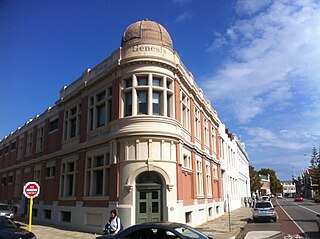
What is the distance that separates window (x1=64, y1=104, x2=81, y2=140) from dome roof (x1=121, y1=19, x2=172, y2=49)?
6833 millimetres

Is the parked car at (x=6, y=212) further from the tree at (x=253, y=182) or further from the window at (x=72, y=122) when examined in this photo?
the tree at (x=253, y=182)

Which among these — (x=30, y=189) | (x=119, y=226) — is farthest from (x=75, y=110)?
(x=119, y=226)

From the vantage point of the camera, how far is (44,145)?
2866 centimetres

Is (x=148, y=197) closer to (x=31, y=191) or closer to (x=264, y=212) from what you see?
(x=31, y=191)

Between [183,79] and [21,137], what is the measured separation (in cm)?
2375

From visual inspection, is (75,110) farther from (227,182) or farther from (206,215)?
(227,182)

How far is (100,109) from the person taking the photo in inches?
837

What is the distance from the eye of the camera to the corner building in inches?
662

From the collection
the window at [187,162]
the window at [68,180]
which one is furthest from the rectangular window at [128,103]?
the window at [68,180]

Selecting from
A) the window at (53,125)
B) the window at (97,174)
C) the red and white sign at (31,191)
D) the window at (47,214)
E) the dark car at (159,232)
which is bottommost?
the window at (47,214)

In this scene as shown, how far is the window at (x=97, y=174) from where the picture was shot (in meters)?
18.7

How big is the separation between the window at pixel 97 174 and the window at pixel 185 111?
239 inches

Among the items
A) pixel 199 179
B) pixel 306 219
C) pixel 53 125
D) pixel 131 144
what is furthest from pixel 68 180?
pixel 306 219

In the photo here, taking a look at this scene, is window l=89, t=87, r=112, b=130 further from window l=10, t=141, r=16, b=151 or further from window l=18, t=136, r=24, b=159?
window l=10, t=141, r=16, b=151
